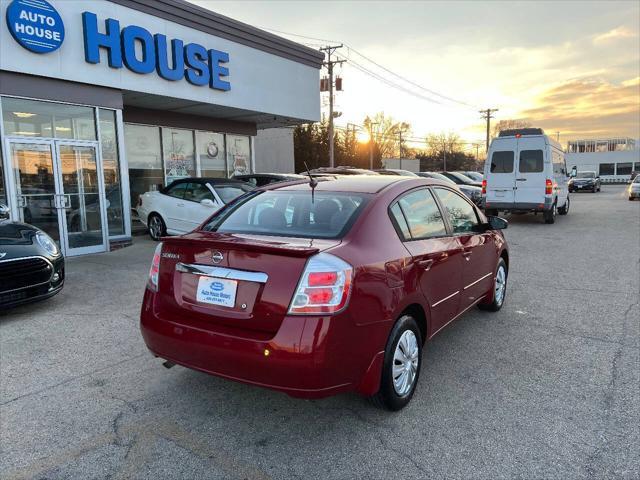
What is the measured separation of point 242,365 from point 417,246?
1.48 metres

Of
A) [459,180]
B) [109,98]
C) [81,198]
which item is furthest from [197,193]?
[459,180]

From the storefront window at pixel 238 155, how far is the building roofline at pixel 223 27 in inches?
121

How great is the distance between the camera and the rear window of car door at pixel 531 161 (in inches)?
525

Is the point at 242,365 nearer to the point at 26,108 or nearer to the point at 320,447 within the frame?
the point at 320,447

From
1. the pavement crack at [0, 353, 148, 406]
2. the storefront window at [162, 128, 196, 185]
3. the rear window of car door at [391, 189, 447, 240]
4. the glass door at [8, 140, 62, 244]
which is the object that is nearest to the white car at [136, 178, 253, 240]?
the storefront window at [162, 128, 196, 185]

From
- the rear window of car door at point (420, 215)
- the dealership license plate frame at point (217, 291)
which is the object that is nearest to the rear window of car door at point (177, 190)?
the rear window of car door at point (420, 215)

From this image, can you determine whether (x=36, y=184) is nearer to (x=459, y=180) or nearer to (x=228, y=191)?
(x=228, y=191)

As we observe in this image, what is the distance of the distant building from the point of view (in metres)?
69.7

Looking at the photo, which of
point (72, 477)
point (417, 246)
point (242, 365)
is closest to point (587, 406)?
point (417, 246)

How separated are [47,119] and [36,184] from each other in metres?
1.27

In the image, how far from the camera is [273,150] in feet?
75.8

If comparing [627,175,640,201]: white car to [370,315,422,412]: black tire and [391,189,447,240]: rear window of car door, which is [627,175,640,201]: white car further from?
[370,315,422,412]: black tire

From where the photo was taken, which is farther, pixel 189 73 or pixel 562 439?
pixel 189 73

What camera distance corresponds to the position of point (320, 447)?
2.74 m
